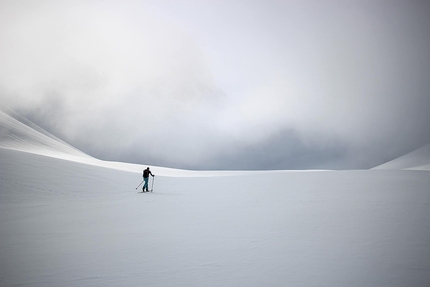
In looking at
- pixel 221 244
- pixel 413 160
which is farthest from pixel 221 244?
pixel 413 160

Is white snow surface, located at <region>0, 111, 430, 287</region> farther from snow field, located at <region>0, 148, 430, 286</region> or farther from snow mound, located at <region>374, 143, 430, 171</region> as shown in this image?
snow mound, located at <region>374, 143, 430, 171</region>

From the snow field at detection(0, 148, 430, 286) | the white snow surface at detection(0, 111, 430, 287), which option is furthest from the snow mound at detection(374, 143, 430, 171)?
the snow field at detection(0, 148, 430, 286)

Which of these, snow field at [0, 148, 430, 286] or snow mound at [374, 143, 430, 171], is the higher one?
snow mound at [374, 143, 430, 171]

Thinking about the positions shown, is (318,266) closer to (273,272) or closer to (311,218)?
(273,272)

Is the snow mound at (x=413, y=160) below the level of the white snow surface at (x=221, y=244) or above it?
above

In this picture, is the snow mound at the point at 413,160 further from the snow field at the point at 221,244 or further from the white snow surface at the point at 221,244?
the snow field at the point at 221,244

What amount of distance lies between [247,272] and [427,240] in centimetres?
496

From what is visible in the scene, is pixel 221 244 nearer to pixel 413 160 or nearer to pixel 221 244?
pixel 221 244

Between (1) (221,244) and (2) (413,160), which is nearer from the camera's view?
(1) (221,244)

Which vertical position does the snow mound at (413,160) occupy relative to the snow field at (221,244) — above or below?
above

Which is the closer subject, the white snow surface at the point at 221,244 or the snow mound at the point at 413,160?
the white snow surface at the point at 221,244

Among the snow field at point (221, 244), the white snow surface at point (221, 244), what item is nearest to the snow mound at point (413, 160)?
the white snow surface at point (221, 244)

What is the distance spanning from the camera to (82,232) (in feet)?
24.2

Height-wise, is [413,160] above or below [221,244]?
above
